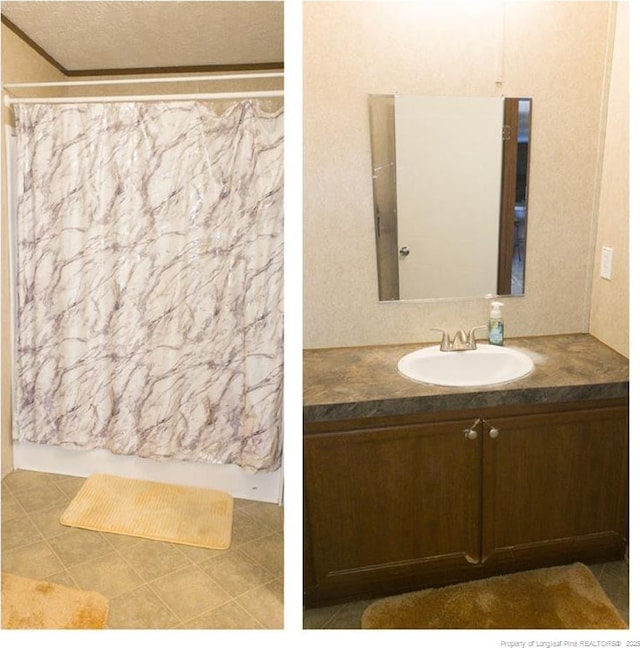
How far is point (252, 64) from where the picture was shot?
2.90 m

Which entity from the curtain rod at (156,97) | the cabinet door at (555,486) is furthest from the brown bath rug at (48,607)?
the curtain rod at (156,97)

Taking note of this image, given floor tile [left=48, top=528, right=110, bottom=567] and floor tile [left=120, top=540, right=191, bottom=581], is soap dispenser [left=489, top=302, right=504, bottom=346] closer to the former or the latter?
floor tile [left=120, top=540, right=191, bottom=581]

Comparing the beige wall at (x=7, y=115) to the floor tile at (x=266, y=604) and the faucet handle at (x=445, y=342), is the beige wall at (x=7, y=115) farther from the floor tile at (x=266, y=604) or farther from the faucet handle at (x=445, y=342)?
the faucet handle at (x=445, y=342)

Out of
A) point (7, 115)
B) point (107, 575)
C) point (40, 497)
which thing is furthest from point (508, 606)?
point (7, 115)

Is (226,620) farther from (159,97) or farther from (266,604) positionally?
(159,97)

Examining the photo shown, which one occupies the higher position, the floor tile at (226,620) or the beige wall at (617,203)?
the beige wall at (617,203)

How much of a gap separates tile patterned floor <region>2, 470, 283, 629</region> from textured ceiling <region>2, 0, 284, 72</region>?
6.25 ft

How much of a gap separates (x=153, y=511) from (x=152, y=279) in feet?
3.02

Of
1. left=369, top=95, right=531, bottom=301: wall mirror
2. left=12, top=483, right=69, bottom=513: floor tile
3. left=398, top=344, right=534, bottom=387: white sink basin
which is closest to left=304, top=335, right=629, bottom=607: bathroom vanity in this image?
left=398, top=344, right=534, bottom=387: white sink basin

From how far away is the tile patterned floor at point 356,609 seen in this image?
73.6 inches

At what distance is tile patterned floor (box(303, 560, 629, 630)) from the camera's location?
1870 mm

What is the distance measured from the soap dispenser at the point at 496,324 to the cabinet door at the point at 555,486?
0.39 m

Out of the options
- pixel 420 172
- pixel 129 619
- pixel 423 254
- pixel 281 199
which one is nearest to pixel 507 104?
pixel 420 172

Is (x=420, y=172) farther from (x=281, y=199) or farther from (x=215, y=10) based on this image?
(x=215, y=10)
